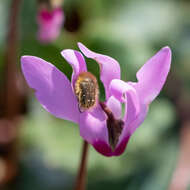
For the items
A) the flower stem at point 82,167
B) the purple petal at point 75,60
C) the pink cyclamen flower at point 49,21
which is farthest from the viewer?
the pink cyclamen flower at point 49,21

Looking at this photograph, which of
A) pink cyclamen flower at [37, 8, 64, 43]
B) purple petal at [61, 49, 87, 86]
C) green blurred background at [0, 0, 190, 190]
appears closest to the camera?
purple petal at [61, 49, 87, 86]

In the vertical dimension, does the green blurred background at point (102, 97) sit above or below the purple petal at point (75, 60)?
below

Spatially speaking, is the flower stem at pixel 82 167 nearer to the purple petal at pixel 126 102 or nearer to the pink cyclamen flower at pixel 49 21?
the purple petal at pixel 126 102

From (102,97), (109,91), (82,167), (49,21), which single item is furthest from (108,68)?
(102,97)

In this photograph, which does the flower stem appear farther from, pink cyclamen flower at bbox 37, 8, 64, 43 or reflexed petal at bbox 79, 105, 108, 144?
pink cyclamen flower at bbox 37, 8, 64, 43

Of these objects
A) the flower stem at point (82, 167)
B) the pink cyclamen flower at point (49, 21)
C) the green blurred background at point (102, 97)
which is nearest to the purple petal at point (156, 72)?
the flower stem at point (82, 167)

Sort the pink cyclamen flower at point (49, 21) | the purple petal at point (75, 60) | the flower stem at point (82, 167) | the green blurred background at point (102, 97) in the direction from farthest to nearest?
the green blurred background at point (102, 97) → the pink cyclamen flower at point (49, 21) → the flower stem at point (82, 167) → the purple petal at point (75, 60)

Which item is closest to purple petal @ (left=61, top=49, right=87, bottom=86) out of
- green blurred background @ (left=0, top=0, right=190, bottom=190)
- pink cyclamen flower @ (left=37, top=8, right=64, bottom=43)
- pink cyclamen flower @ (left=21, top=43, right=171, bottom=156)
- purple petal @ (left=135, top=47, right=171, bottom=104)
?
pink cyclamen flower @ (left=21, top=43, right=171, bottom=156)
